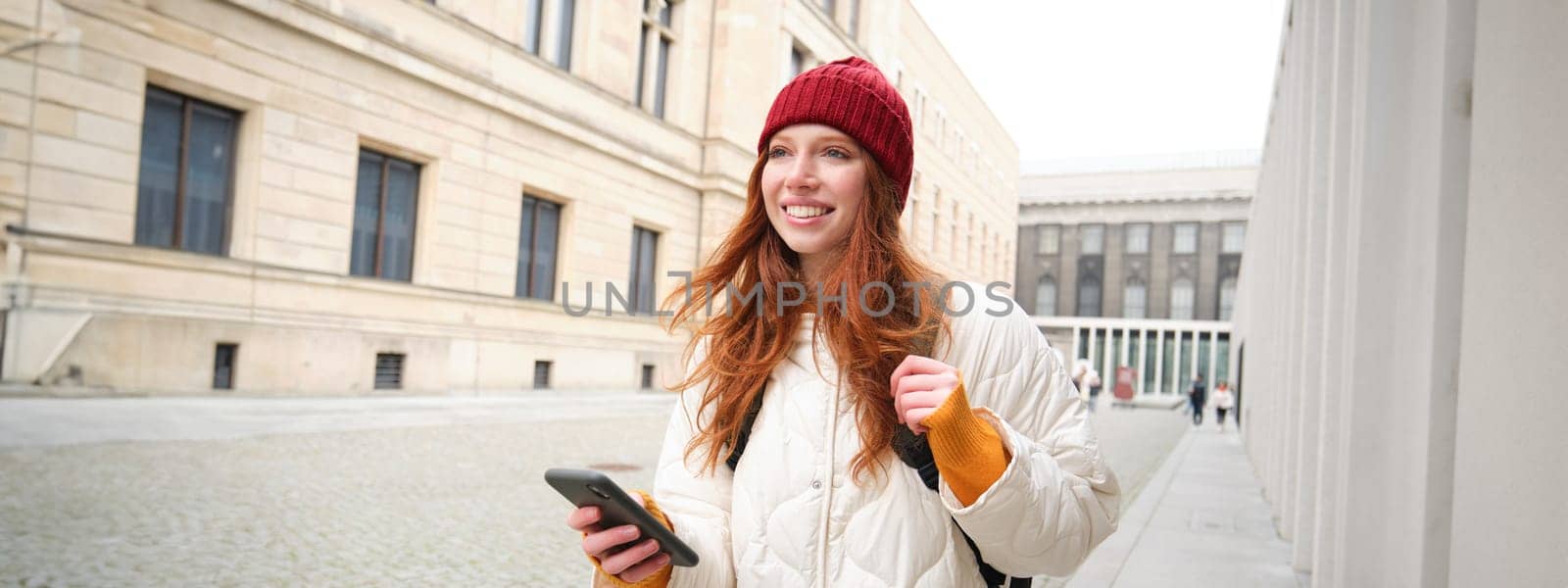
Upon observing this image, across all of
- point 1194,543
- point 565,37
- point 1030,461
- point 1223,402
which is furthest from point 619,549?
point 1223,402

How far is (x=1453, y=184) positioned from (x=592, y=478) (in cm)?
242

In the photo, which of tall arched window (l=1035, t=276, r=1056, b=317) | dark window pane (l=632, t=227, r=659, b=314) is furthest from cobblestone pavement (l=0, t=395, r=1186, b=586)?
tall arched window (l=1035, t=276, r=1056, b=317)

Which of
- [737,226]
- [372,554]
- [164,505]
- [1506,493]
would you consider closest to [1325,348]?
[1506,493]

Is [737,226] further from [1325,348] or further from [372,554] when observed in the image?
[372,554]

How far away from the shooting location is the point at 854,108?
1902mm

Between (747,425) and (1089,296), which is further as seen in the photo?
(1089,296)

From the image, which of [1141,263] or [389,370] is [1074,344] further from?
[389,370]

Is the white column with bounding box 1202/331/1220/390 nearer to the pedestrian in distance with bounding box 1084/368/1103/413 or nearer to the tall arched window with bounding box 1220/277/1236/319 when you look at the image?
the tall arched window with bounding box 1220/277/1236/319

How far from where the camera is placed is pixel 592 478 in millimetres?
1469

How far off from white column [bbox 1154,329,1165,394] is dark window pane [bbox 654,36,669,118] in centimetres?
4470

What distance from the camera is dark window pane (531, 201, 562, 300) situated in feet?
61.9

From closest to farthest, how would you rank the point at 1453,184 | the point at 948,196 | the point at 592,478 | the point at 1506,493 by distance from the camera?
the point at 592,478 < the point at 1506,493 < the point at 1453,184 < the point at 948,196

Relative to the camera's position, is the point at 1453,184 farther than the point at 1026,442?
Yes

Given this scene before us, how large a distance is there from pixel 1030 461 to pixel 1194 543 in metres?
5.52
